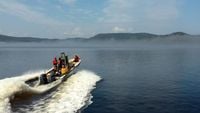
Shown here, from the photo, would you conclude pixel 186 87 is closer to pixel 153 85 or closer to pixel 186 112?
pixel 153 85

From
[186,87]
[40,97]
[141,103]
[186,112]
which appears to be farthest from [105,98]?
[186,87]

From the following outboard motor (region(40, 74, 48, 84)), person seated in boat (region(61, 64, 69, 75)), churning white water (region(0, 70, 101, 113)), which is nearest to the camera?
churning white water (region(0, 70, 101, 113))

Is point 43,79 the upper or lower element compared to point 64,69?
lower

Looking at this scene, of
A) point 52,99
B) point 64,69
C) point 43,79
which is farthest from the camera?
point 64,69

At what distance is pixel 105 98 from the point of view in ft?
84.0

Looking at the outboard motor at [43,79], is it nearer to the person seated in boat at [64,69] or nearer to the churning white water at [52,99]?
the churning white water at [52,99]

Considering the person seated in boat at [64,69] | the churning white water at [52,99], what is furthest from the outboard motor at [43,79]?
the person seated in boat at [64,69]

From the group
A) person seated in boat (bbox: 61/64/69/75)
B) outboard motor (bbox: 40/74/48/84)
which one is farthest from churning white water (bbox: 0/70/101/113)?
person seated in boat (bbox: 61/64/69/75)

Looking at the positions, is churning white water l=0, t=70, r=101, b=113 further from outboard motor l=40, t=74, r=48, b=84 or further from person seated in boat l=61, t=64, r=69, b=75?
person seated in boat l=61, t=64, r=69, b=75

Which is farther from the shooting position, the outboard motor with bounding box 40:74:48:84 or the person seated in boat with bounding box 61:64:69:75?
the person seated in boat with bounding box 61:64:69:75

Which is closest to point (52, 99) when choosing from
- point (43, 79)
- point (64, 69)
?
point (43, 79)

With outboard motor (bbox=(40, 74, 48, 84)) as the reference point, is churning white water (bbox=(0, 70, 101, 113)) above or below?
below

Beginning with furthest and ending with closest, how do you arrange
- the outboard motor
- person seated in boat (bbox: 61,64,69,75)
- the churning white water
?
person seated in boat (bbox: 61,64,69,75) → the outboard motor → the churning white water

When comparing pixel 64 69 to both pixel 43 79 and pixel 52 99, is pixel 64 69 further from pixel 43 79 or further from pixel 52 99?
pixel 52 99
